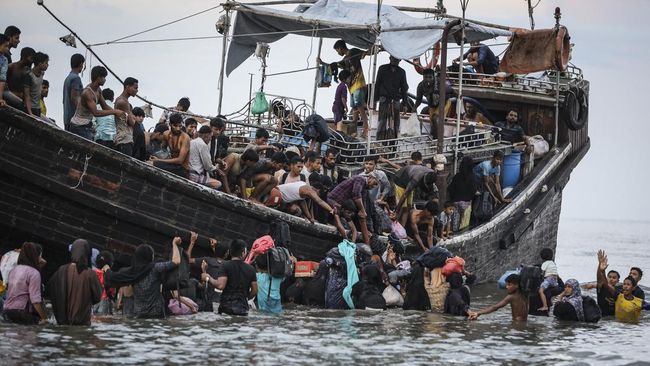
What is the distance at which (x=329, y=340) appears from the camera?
14.0m

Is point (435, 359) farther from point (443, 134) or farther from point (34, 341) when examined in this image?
point (443, 134)

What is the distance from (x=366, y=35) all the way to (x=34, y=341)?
34.6 ft

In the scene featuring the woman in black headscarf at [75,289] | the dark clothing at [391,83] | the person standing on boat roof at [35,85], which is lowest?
the woman in black headscarf at [75,289]

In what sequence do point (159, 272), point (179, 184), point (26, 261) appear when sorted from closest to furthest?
point (26, 261) → point (159, 272) → point (179, 184)

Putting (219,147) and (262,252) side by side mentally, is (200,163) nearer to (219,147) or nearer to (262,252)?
(262,252)

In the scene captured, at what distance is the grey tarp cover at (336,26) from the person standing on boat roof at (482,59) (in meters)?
1.46

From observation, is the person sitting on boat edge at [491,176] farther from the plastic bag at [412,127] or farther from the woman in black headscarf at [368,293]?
the woman in black headscarf at [368,293]

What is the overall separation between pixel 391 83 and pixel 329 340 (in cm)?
842

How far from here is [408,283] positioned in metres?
17.6

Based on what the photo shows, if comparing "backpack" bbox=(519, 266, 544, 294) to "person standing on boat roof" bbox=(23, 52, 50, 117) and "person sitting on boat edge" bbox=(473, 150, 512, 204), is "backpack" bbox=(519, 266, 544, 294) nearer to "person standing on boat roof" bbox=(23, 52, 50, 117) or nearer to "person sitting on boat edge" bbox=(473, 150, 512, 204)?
"person sitting on boat edge" bbox=(473, 150, 512, 204)

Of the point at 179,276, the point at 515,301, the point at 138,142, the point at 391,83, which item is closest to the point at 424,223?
the point at 515,301

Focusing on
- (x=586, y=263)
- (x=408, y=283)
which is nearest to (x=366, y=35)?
(x=408, y=283)

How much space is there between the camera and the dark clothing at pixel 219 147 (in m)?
17.8

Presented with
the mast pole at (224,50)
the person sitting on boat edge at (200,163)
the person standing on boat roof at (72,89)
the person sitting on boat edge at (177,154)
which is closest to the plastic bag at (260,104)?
the mast pole at (224,50)
